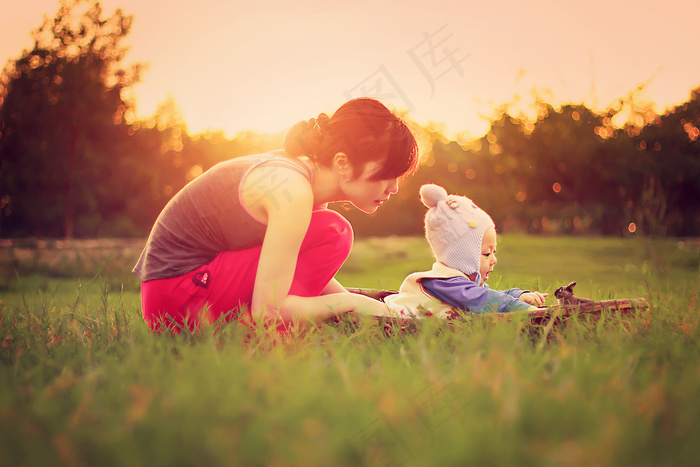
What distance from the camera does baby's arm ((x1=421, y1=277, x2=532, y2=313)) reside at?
2534mm

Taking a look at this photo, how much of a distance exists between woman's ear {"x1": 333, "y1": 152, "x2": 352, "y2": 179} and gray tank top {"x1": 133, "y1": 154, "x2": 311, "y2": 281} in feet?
0.51

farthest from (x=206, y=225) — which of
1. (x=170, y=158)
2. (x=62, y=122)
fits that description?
(x=170, y=158)

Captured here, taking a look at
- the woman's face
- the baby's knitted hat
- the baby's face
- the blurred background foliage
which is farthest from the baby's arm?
the blurred background foliage

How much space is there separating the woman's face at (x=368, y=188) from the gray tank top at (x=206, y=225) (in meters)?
0.24

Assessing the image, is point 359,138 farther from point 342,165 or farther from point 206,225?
point 206,225

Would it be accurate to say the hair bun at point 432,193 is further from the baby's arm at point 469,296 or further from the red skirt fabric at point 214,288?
the red skirt fabric at point 214,288

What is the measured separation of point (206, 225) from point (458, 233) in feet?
4.73

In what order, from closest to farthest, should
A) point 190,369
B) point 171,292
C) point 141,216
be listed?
point 190,369 → point 171,292 → point 141,216

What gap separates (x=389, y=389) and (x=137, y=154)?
22379mm

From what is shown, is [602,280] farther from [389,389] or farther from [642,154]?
[642,154]

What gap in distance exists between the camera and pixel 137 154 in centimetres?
2123

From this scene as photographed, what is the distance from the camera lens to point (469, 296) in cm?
262

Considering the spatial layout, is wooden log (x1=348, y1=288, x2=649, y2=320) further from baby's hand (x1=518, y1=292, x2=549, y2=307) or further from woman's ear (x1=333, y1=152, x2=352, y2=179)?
woman's ear (x1=333, y1=152, x2=352, y2=179)

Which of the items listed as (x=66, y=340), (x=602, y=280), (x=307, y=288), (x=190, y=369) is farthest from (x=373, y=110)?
(x=602, y=280)
